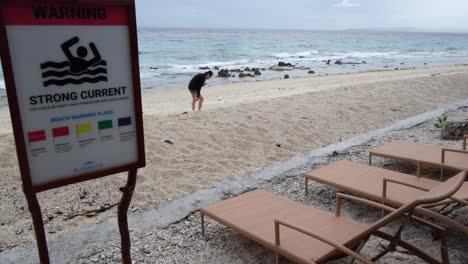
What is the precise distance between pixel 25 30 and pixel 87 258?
208 centimetres

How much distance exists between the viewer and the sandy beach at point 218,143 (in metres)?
4.05

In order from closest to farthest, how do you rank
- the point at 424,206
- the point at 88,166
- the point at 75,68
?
the point at 75,68
the point at 88,166
the point at 424,206

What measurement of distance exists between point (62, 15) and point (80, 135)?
55cm

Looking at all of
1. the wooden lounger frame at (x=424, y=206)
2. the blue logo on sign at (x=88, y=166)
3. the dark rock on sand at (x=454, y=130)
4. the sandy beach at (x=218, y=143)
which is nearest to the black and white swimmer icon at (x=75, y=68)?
the blue logo on sign at (x=88, y=166)

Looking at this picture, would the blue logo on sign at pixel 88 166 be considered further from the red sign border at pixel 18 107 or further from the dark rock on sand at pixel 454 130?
the dark rock on sand at pixel 454 130

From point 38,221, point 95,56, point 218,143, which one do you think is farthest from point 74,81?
point 218,143

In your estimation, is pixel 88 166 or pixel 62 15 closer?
pixel 62 15

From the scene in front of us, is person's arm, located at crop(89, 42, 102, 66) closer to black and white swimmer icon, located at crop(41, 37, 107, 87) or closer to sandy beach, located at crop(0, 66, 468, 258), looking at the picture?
black and white swimmer icon, located at crop(41, 37, 107, 87)

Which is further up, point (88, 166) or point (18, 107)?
point (18, 107)

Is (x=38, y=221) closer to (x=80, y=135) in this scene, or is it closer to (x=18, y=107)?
(x=80, y=135)

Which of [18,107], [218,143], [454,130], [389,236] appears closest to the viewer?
[18,107]

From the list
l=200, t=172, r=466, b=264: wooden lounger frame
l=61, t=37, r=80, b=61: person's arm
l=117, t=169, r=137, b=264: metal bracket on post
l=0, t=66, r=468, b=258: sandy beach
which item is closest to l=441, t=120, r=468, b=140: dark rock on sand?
l=0, t=66, r=468, b=258: sandy beach

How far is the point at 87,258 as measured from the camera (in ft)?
10.5

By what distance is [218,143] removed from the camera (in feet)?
19.7
